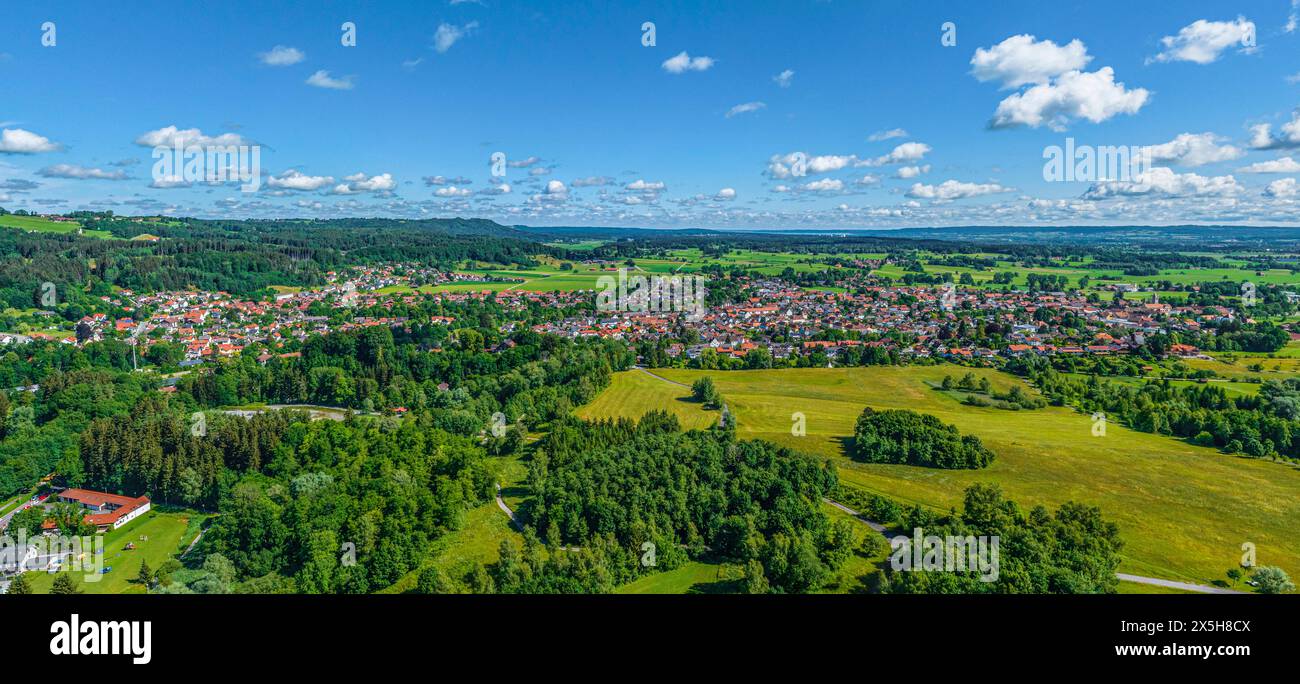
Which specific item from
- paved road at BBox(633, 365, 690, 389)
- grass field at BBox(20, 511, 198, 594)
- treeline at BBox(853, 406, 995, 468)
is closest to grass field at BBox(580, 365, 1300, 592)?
treeline at BBox(853, 406, 995, 468)

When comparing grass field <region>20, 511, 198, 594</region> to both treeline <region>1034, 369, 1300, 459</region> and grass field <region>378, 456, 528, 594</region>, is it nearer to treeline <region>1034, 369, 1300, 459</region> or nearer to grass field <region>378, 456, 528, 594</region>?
grass field <region>378, 456, 528, 594</region>

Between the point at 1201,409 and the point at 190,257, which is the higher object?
the point at 190,257

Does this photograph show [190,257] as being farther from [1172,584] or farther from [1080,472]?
[1172,584]

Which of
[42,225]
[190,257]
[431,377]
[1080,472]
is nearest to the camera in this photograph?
[1080,472]

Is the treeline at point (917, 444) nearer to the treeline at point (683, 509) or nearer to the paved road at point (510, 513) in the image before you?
the treeline at point (683, 509)

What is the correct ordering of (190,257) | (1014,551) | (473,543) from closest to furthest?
1. (1014,551)
2. (473,543)
3. (190,257)

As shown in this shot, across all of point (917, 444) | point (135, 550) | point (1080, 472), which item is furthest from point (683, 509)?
point (135, 550)
